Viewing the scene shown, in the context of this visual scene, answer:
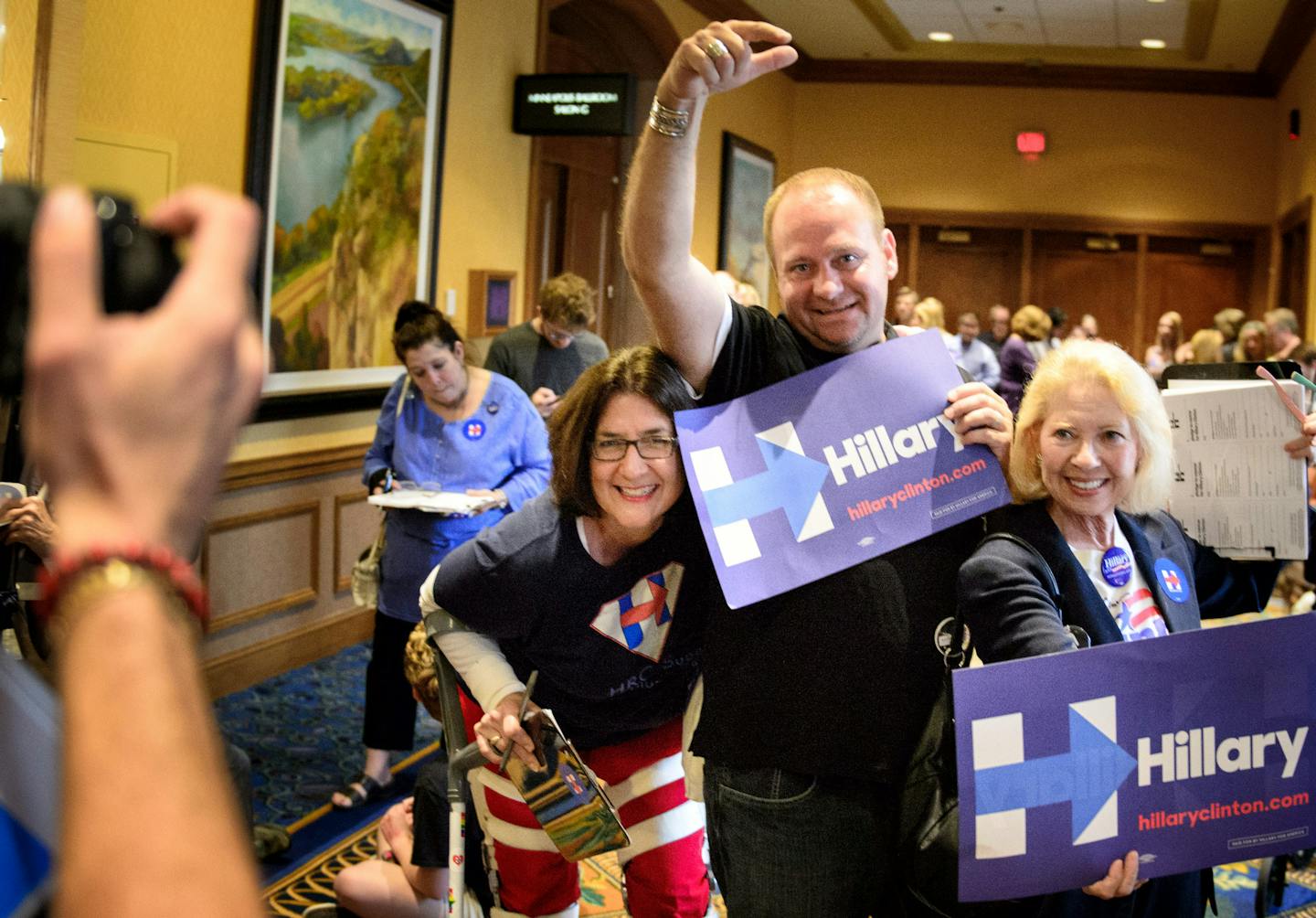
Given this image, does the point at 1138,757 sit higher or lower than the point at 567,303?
lower

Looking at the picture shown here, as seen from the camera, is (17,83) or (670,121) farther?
(17,83)

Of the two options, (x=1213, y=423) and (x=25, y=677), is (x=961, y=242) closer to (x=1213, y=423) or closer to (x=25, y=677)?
(x=1213, y=423)

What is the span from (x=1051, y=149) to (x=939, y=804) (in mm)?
12835

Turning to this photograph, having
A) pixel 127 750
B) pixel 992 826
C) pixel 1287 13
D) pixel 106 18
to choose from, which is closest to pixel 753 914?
pixel 992 826

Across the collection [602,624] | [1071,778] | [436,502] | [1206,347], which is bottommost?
[1071,778]

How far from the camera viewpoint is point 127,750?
486 mm

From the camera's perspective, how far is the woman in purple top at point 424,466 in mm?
4082

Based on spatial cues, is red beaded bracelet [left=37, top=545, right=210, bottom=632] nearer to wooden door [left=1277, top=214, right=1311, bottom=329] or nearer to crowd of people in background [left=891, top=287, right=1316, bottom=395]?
crowd of people in background [left=891, top=287, right=1316, bottom=395]

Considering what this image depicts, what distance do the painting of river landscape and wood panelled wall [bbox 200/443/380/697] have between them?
40cm

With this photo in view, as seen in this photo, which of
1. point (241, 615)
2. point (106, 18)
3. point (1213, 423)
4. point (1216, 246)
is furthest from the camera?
point (1216, 246)

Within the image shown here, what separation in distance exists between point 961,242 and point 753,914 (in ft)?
41.9

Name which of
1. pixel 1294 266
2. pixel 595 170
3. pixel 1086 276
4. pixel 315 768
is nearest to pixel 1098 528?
pixel 315 768

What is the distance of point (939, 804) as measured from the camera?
1.75 meters

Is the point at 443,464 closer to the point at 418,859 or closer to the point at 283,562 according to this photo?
the point at 283,562
